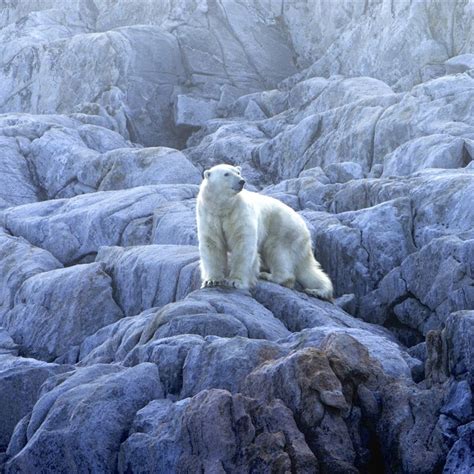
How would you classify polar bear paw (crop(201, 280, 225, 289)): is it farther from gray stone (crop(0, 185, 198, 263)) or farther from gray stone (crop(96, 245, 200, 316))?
gray stone (crop(0, 185, 198, 263))

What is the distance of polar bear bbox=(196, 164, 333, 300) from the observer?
17156 millimetres

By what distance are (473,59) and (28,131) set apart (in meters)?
15.0

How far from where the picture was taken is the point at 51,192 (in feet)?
111

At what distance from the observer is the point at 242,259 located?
17062mm

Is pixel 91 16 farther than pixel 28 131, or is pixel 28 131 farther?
pixel 91 16

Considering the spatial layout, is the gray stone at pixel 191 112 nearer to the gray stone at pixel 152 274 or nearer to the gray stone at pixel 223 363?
the gray stone at pixel 152 274

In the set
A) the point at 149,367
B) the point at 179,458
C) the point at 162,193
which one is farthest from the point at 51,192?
the point at 179,458

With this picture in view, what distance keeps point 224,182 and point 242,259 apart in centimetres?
127

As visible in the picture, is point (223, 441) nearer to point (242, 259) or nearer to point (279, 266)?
point (242, 259)

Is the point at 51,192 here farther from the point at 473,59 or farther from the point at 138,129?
the point at 473,59

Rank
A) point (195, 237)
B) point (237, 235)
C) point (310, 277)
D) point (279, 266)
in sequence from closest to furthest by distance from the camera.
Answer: point (237, 235)
point (279, 266)
point (310, 277)
point (195, 237)

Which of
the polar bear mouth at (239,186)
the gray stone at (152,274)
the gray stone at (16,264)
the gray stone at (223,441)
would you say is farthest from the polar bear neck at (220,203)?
the gray stone at (16,264)

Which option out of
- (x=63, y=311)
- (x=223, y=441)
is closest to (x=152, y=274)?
(x=63, y=311)

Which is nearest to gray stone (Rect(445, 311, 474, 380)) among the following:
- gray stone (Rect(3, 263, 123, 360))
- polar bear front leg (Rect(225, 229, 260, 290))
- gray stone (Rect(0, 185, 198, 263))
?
polar bear front leg (Rect(225, 229, 260, 290))
